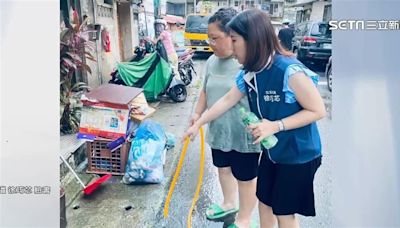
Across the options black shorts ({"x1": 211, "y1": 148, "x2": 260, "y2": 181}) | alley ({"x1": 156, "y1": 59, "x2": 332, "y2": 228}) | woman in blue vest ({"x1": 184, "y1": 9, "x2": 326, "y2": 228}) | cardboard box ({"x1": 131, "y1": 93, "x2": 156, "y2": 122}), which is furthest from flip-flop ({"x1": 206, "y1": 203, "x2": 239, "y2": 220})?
cardboard box ({"x1": 131, "y1": 93, "x2": 156, "y2": 122})

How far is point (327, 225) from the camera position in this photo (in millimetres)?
2035

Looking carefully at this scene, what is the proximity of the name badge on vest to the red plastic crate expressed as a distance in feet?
5.61

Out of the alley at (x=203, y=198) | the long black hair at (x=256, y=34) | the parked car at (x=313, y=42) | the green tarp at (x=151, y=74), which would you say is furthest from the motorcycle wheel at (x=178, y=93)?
the long black hair at (x=256, y=34)

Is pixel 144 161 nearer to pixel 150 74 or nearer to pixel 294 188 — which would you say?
pixel 294 188

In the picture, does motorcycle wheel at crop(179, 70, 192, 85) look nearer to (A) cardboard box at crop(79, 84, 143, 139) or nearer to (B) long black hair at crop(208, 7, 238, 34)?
(A) cardboard box at crop(79, 84, 143, 139)

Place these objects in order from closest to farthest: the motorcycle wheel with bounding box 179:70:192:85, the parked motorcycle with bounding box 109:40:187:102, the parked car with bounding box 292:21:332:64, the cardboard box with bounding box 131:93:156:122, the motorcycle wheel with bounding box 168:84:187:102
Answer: the parked car with bounding box 292:21:332:64 < the cardboard box with bounding box 131:93:156:122 < the parked motorcycle with bounding box 109:40:187:102 < the motorcycle wheel with bounding box 168:84:187:102 < the motorcycle wheel with bounding box 179:70:192:85

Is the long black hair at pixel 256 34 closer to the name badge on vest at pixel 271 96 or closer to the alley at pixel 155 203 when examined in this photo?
the name badge on vest at pixel 271 96

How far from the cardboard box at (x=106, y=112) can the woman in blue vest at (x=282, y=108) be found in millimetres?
1271

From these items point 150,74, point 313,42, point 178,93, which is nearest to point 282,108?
point 313,42

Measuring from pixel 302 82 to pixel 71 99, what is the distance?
2.10 m

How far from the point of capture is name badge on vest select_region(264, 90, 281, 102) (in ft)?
4.06

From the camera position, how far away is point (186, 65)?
19.4 ft

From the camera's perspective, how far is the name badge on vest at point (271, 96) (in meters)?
1.24

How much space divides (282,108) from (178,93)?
4.25 m
